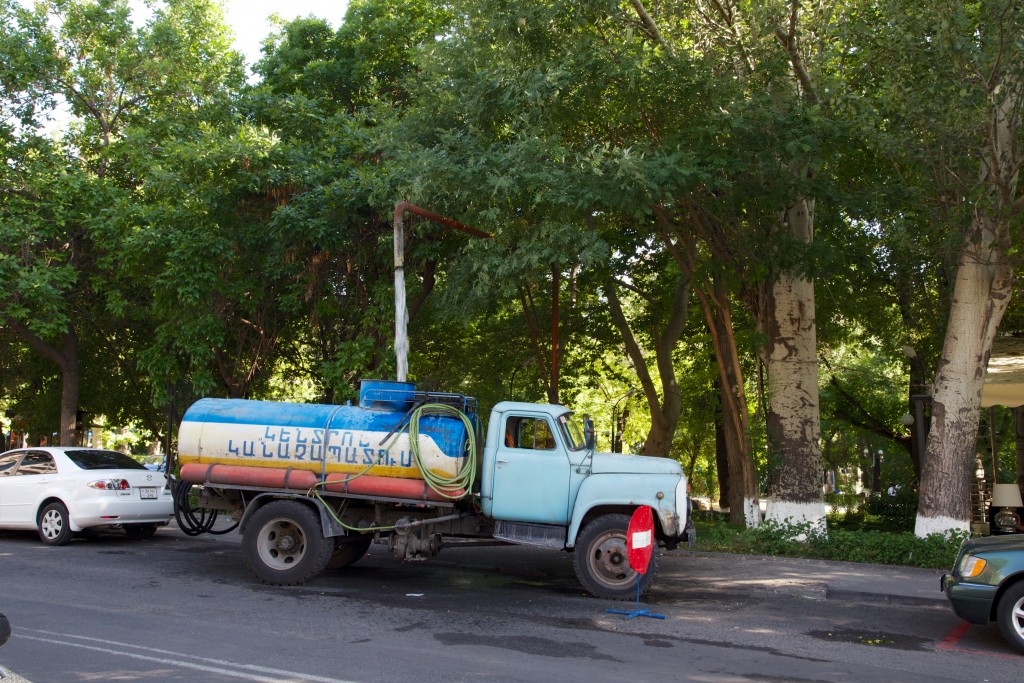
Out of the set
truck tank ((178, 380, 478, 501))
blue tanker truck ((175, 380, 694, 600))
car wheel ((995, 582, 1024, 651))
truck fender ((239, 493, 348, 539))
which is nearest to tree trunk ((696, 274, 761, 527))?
blue tanker truck ((175, 380, 694, 600))

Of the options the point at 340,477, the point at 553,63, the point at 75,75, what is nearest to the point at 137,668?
the point at 340,477

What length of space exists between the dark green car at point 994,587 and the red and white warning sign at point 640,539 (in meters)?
2.94

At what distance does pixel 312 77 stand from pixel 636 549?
16.0 meters

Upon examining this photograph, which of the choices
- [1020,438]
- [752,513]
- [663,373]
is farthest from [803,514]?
[1020,438]

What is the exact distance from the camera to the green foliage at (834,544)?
1283 cm

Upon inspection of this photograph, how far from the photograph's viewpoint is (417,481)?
10.7 m

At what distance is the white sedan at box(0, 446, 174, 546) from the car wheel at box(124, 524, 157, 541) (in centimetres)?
39

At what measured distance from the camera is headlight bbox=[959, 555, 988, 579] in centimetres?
860

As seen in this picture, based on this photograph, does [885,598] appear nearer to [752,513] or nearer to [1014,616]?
[1014,616]

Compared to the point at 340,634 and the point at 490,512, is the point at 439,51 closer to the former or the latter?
the point at 490,512

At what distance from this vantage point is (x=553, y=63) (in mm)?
13344

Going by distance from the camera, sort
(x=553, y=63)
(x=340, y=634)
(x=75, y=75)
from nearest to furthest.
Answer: (x=340, y=634)
(x=553, y=63)
(x=75, y=75)

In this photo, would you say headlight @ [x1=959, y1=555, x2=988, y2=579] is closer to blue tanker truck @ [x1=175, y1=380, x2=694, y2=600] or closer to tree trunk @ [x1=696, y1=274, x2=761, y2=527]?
blue tanker truck @ [x1=175, y1=380, x2=694, y2=600]

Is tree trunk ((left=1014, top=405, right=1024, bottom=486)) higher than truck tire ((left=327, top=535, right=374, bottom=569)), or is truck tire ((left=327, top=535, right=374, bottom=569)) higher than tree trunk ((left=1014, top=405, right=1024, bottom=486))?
tree trunk ((left=1014, top=405, right=1024, bottom=486))
